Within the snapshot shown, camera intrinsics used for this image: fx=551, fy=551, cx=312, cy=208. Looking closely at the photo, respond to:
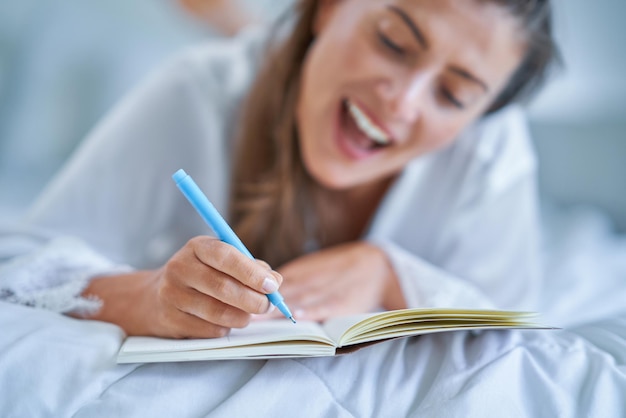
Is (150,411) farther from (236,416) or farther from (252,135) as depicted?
(252,135)

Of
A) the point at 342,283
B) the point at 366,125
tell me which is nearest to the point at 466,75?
the point at 366,125

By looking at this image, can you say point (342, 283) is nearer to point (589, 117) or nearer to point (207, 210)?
point (207, 210)

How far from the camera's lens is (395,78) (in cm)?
89

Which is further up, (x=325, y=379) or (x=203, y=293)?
(x=203, y=293)

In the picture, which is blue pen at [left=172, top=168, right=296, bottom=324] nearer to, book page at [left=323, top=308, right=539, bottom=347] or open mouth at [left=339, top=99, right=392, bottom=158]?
book page at [left=323, top=308, right=539, bottom=347]

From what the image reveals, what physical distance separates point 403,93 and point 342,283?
Answer: 0.32 m

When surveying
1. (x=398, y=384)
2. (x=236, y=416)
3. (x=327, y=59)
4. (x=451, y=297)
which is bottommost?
(x=451, y=297)

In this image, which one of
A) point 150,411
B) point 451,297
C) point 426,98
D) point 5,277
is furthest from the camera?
point 426,98

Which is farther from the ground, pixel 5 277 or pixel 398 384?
pixel 5 277

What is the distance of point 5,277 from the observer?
0.63 meters

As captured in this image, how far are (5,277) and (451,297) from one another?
1.90 feet

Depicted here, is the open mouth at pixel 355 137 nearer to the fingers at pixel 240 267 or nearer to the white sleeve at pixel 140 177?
the white sleeve at pixel 140 177

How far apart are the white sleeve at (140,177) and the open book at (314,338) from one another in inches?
18.3

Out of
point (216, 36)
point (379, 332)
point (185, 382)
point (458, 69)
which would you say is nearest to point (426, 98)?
point (458, 69)
